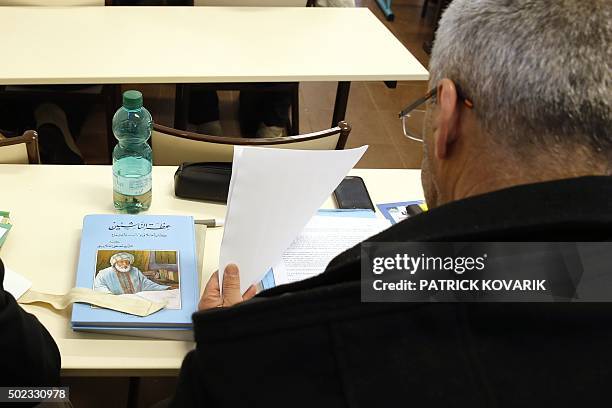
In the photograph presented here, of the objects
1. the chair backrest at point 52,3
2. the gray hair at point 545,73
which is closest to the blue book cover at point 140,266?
the gray hair at point 545,73

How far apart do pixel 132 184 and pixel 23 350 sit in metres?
0.48

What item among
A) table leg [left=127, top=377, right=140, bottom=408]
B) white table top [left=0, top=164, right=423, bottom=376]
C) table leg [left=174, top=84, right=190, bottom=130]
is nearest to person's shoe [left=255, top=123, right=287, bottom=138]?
table leg [left=174, top=84, right=190, bottom=130]

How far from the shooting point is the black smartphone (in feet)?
4.73

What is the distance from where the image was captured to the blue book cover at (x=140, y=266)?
106 centimetres

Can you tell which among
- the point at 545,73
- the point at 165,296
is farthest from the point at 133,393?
the point at 545,73

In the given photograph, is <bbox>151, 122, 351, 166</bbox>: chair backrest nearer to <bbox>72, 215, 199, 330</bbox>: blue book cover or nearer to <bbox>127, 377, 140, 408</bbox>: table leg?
<bbox>72, 215, 199, 330</bbox>: blue book cover

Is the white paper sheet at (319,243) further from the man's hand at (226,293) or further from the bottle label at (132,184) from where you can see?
the bottle label at (132,184)

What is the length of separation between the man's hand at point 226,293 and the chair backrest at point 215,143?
41cm

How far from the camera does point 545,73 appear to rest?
0.65 m

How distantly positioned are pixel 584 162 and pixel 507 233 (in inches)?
5.9

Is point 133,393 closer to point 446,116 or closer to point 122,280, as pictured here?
point 122,280

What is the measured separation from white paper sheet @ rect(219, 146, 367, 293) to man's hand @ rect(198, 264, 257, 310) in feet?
0.04

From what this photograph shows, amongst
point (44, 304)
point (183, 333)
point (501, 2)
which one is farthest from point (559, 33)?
point (44, 304)

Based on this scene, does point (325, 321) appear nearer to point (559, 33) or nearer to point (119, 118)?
point (559, 33)
